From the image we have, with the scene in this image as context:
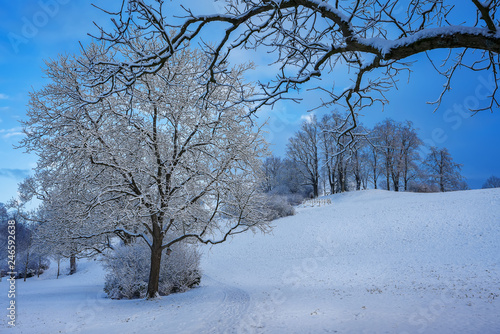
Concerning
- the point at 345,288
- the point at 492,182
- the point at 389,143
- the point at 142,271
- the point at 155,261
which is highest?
the point at 389,143

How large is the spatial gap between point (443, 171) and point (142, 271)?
40753 mm

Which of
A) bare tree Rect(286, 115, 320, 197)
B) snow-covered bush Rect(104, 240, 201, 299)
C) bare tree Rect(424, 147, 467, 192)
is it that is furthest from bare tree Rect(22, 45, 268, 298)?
bare tree Rect(424, 147, 467, 192)

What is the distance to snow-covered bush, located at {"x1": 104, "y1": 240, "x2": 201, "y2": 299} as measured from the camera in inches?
422

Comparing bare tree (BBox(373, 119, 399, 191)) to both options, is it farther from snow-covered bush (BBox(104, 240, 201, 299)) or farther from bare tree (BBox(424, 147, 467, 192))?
snow-covered bush (BBox(104, 240, 201, 299))

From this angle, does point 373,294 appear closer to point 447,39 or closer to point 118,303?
point 447,39

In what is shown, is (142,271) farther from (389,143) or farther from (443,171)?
(443,171)

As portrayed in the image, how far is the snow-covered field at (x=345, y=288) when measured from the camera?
5.90m

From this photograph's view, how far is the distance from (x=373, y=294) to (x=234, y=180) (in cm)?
582

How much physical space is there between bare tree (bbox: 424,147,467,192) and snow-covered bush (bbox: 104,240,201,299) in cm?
3615

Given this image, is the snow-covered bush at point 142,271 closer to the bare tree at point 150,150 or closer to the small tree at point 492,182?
the bare tree at point 150,150

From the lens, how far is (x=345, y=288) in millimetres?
9539

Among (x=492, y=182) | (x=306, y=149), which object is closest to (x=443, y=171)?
(x=306, y=149)

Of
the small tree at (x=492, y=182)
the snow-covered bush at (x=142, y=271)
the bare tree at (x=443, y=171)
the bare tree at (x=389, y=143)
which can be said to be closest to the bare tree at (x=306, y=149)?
the bare tree at (x=389, y=143)

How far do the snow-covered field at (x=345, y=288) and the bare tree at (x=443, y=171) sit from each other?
16749mm
